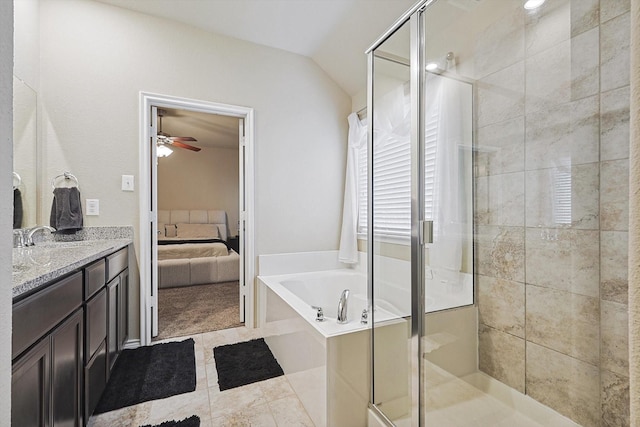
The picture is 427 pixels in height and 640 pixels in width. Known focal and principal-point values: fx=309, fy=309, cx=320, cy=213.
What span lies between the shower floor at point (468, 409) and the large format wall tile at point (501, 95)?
1353 millimetres

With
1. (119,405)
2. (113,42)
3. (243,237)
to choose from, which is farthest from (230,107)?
(119,405)

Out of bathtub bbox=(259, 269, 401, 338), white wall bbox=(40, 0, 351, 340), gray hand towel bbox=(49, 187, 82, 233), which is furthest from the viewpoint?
bathtub bbox=(259, 269, 401, 338)

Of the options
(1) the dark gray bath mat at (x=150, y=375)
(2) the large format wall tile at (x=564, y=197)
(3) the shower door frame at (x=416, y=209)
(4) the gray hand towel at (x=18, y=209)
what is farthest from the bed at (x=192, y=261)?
(2) the large format wall tile at (x=564, y=197)

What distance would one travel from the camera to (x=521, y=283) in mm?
1601

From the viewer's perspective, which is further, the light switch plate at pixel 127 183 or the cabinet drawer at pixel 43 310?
the light switch plate at pixel 127 183

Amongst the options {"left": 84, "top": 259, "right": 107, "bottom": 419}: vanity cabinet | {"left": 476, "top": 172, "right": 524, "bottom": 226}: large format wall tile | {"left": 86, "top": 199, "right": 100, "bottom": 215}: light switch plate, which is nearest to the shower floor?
{"left": 476, "top": 172, "right": 524, "bottom": 226}: large format wall tile

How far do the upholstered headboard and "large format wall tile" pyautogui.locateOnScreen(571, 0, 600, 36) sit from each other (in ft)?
19.1

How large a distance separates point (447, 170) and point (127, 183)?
2329 mm

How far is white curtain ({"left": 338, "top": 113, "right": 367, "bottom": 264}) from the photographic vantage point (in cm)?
303

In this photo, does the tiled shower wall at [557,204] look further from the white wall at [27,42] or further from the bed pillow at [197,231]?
the bed pillow at [197,231]

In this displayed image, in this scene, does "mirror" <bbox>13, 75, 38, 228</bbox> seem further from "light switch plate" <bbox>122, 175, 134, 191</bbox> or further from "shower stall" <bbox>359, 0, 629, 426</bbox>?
"shower stall" <bbox>359, 0, 629, 426</bbox>

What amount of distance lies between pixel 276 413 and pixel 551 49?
2280 millimetres

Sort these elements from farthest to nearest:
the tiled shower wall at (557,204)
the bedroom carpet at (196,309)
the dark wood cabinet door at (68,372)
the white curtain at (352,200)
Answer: the white curtain at (352,200)
the bedroom carpet at (196,309)
the tiled shower wall at (557,204)
the dark wood cabinet door at (68,372)

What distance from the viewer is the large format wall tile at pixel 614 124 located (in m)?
1.18
